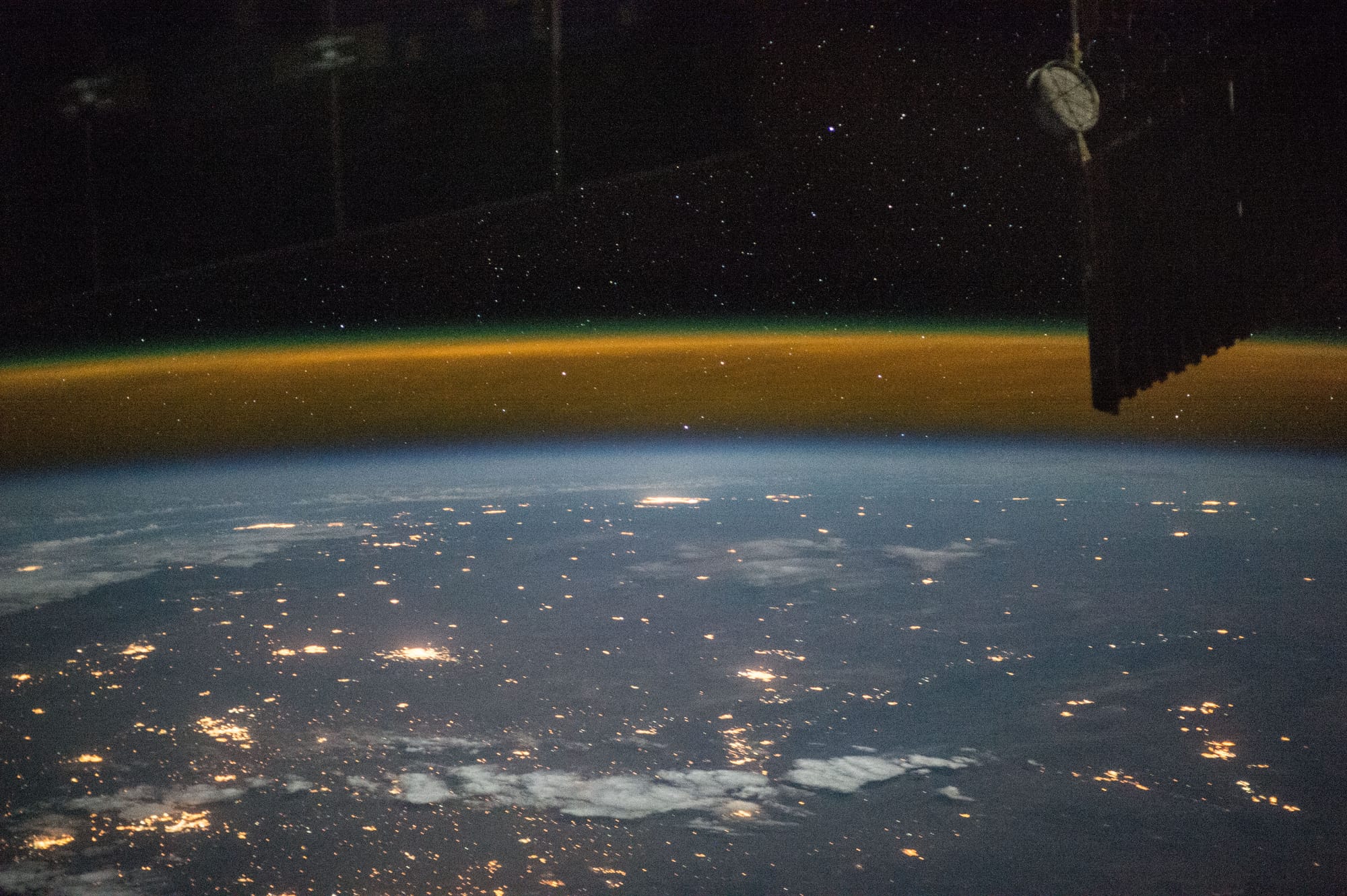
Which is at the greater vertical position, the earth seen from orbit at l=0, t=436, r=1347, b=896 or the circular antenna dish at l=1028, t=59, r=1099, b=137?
the circular antenna dish at l=1028, t=59, r=1099, b=137

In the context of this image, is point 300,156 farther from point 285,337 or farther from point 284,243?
point 285,337

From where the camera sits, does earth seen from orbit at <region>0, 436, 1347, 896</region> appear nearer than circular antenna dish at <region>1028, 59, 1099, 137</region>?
Yes

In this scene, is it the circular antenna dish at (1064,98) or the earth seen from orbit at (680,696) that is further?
the circular antenna dish at (1064,98)

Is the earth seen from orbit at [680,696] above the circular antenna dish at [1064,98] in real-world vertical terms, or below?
below
